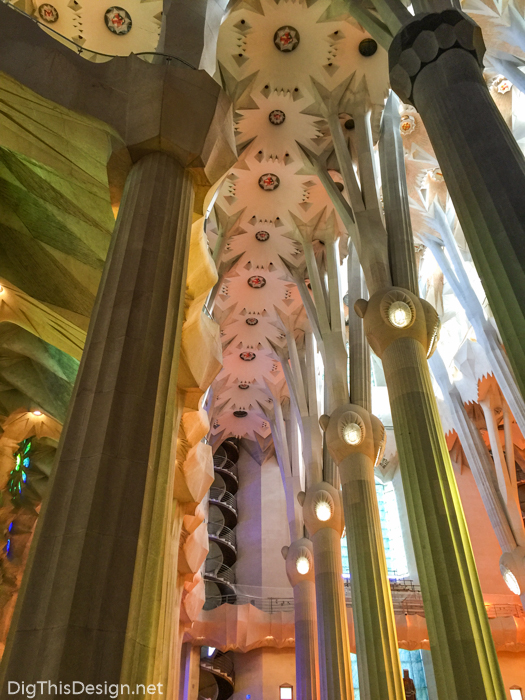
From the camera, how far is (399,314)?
852 cm

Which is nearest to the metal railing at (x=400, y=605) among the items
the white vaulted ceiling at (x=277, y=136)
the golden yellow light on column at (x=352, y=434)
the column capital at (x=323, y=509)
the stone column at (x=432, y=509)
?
the column capital at (x=323, y=509)

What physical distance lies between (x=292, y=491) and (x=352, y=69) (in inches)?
404

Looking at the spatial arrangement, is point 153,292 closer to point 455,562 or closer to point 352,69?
point 455,562

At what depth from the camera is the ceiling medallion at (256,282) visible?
16.0 m

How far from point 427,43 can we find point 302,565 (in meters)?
11.1

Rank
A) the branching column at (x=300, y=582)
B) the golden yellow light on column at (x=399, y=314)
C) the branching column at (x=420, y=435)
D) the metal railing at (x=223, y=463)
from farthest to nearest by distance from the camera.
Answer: the metal railing at (x=223, y=463) < the branching column at (x=300, y=582) < the golden yellow light on column at (x=399, y=314) < the branching column at (x=420, y=435)

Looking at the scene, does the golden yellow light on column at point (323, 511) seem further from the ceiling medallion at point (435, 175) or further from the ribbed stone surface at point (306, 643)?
the ceiling medallion at point (435, 175)

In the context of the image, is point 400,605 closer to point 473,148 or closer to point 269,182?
point 269,182

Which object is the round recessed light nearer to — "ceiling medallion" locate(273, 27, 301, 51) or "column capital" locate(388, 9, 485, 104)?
"column capital" locate(388, 9, 485, 104)

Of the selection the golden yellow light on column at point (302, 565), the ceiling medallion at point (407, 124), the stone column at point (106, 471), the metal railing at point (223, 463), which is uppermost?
the ceiling medallion at point (407, 124)

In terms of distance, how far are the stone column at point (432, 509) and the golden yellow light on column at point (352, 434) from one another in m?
2.14

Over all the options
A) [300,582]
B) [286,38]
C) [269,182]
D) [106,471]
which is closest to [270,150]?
[269,182]

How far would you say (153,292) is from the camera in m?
4.09

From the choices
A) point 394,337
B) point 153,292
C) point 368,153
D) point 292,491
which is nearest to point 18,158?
point 153,292
